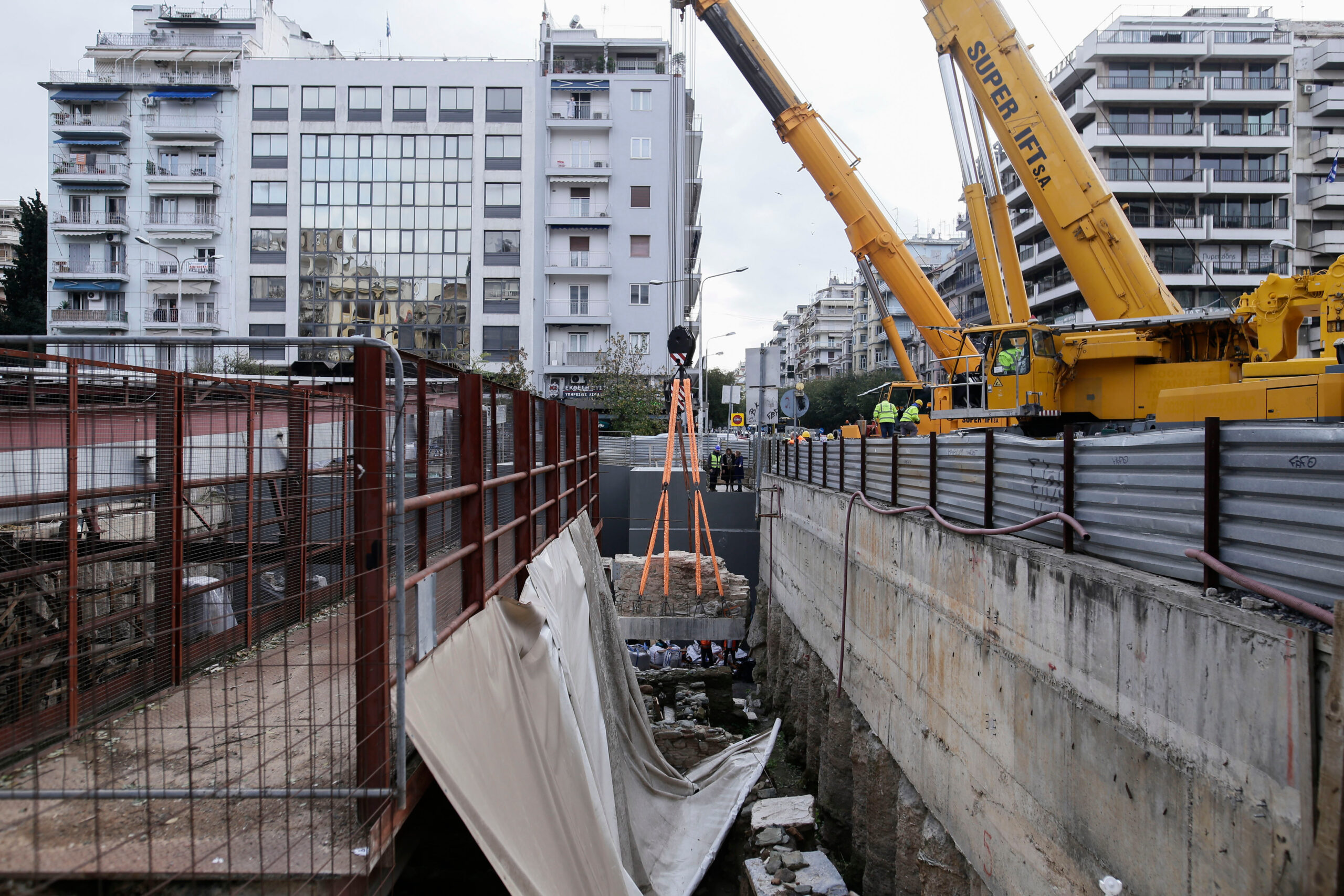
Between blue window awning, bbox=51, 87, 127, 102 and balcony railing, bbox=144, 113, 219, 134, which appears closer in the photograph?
balcony railing, bbox=144, 113, 219, 134

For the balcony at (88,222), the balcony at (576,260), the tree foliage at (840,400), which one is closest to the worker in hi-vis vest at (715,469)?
the balcony at (576,260)

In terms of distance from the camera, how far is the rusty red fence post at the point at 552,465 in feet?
27.8

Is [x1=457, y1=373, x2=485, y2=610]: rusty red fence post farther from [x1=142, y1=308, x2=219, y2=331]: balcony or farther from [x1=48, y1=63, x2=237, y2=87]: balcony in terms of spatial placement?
[x1=48, y1=63, x2=237, y2=87]: balcony

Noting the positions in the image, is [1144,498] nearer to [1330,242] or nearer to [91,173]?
[1330,242]

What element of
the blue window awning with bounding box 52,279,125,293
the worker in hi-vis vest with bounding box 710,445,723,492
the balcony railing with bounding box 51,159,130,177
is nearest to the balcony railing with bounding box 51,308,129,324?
the blue window awning with bounding box 52,279,125,293

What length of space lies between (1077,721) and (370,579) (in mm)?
3887

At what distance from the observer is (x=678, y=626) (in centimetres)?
1554

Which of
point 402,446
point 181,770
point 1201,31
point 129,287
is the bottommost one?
point 181,770

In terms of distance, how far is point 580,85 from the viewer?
45625 millimetres

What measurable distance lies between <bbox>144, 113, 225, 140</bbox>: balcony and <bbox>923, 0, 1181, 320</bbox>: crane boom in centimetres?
4627

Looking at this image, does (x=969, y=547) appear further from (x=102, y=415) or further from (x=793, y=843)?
(x=102, y=415)

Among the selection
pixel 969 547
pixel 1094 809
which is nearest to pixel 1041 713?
pixel 1094 809

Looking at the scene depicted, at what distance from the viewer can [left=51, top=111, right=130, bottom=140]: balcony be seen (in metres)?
46.6

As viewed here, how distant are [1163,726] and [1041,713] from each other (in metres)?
1.19
